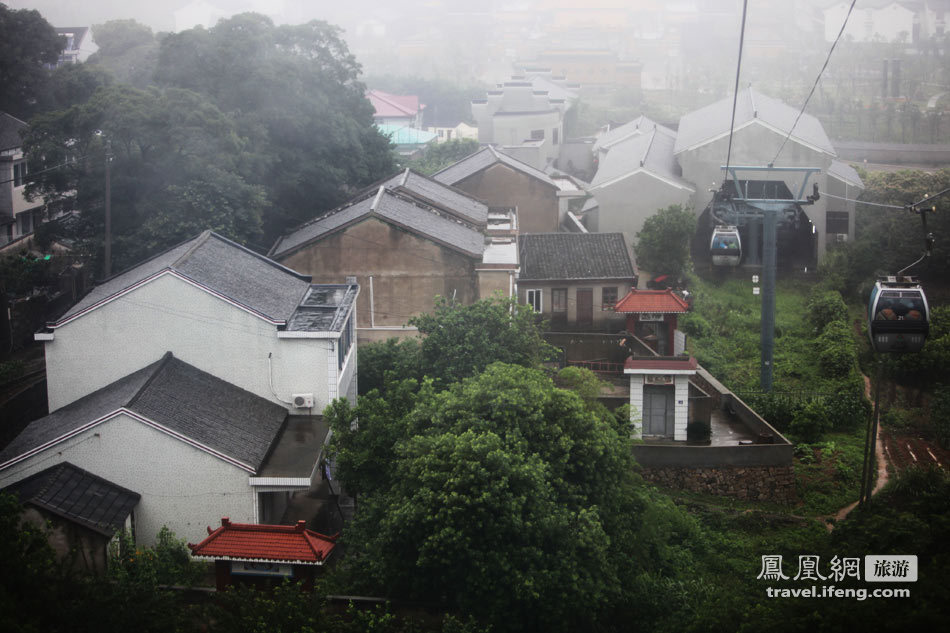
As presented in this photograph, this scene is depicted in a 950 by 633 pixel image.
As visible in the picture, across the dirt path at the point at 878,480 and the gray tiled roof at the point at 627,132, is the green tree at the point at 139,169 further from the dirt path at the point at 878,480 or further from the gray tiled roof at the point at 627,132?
the gray tiled roof at the point at 627,132

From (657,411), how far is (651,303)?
144 inches

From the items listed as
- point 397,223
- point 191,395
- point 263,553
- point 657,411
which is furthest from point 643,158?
point 263,553

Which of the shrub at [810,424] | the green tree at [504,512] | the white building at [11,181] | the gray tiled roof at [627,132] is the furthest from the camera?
the gray tiled roof at [627,132]

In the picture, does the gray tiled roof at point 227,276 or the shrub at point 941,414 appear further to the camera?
the shrub at point 941,414

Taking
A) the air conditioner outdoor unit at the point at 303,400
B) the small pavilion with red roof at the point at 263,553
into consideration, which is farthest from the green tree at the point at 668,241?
the small pavilion with red roof at the point at 263,553

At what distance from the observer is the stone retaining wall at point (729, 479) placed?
21.2m

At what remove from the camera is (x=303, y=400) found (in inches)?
714

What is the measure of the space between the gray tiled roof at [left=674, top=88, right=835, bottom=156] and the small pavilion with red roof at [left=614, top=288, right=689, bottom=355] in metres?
15.0

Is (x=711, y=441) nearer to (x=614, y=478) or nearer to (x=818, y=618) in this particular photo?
(x=614, y=478)

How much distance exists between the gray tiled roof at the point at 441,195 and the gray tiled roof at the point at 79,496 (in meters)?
17.3

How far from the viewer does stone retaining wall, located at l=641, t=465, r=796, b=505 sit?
69.4ft

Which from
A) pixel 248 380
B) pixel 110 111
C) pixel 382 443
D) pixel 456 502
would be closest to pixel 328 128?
pixel 110 111

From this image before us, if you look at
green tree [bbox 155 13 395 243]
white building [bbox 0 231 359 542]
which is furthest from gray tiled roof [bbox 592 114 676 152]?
white building [bbox 0 231 359 542]

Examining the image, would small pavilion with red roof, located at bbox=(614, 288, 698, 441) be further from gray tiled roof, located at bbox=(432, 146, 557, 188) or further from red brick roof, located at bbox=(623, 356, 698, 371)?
gray tiled roof, located at bbox=(432, 146, 557, 188)
